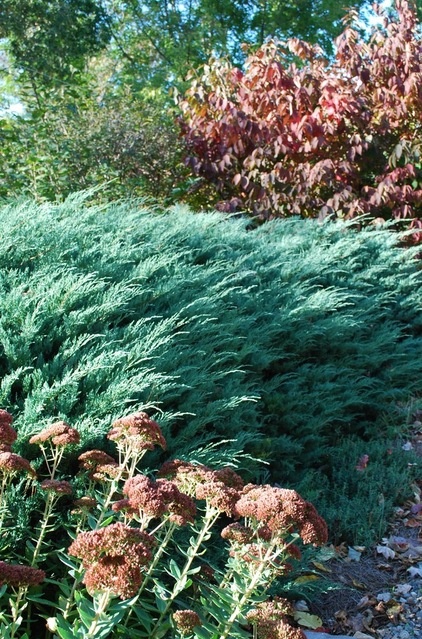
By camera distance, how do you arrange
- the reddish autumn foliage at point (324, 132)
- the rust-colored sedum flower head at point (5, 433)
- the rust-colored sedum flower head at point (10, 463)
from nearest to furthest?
the rust-colored sedum flower head at point (10, 463), the rust-colored sedum flower head at point (5, 433), the reddish autumn foliage at point (324, 132)

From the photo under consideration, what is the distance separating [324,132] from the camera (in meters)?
7.86

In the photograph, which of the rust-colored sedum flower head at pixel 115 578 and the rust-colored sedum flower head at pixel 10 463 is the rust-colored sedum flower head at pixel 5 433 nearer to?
the rust-colored sedum flower head at pixel 10 463

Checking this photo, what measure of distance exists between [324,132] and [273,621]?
662 centimetres

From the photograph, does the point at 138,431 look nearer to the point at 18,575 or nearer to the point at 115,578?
the point at 18,575

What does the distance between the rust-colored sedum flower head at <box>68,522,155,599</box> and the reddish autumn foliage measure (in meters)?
6.41

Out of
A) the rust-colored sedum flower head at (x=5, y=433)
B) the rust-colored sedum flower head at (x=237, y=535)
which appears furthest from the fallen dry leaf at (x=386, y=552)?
the rust-colored sedum flower head at (x=5, y=433)

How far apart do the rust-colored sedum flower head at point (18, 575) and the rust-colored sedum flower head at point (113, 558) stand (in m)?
0.25

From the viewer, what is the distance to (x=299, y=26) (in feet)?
69.8

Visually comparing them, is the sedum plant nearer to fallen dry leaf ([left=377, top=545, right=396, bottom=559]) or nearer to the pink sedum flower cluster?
the pink sedum flower cluster

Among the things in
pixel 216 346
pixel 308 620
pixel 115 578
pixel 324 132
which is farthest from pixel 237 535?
pixel 324 132

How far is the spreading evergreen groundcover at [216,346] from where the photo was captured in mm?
3322

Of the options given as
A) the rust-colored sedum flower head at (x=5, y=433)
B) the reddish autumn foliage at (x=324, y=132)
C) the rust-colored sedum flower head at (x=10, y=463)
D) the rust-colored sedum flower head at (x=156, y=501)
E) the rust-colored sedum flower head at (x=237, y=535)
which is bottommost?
the rust-colored sedum flower head at (x=237, y=535)

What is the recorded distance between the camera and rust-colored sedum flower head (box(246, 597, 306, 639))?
1.93m

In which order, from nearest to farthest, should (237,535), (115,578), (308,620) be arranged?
1. (115,578)
2. (237,535)
3. (308,620)
